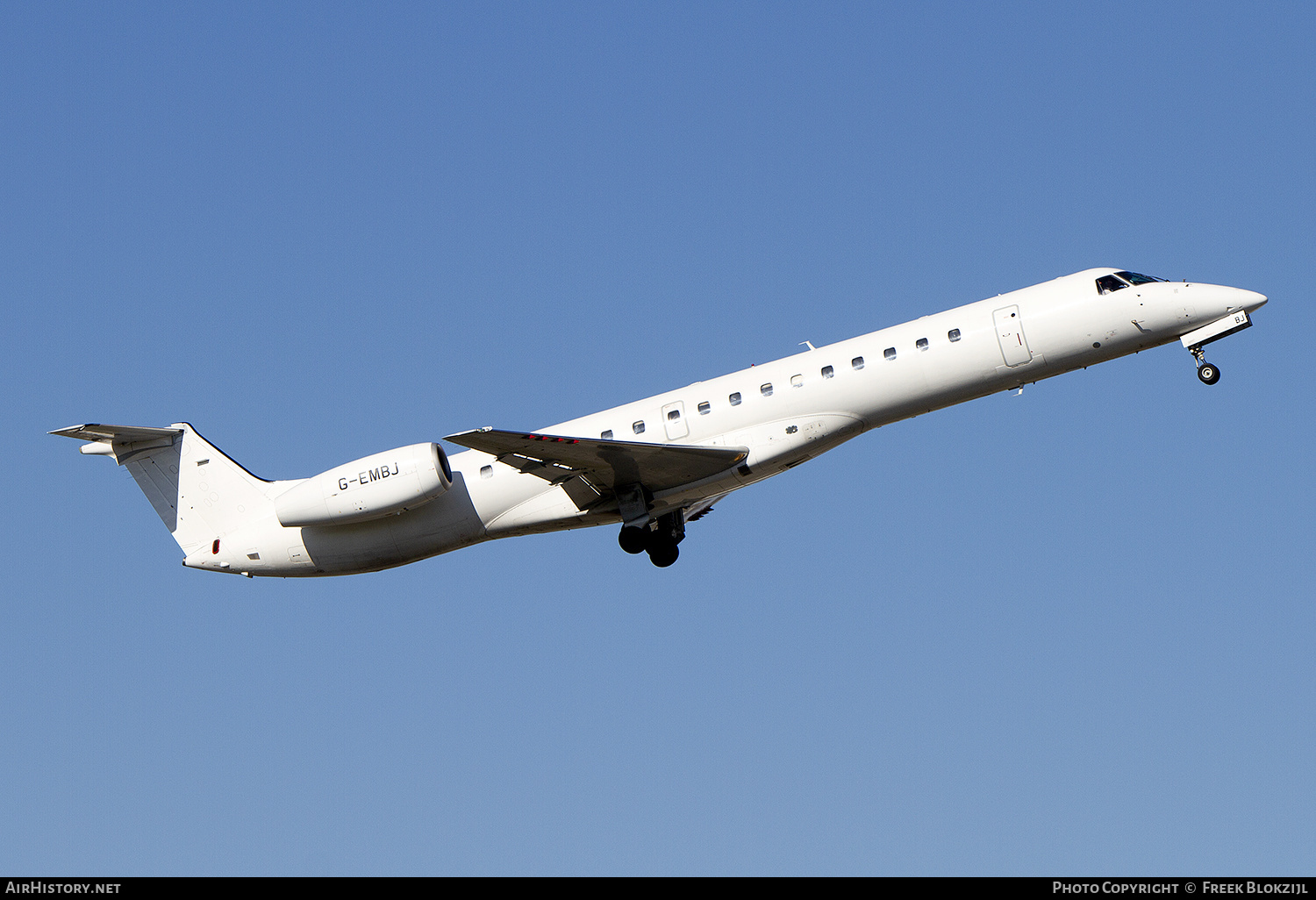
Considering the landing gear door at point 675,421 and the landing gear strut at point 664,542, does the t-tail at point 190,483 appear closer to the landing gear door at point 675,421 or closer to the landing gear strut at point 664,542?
the landing gear strut at point 664,542

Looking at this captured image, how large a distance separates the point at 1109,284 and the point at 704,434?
7048mm

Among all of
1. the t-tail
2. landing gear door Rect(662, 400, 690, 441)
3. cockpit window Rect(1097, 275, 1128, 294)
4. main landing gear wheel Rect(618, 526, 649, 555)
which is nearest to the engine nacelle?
the t-tail

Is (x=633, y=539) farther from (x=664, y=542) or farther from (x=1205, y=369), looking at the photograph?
(x=1205, y=369)

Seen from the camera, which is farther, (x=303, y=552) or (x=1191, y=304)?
(x=303, y=552)

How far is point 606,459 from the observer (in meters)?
21.7

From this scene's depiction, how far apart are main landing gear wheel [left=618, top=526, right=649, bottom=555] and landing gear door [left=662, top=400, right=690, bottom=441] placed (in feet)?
5.69

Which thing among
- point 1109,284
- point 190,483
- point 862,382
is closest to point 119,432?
point 190,483

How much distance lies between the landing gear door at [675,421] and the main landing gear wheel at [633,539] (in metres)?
1.73

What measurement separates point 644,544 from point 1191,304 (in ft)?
32.3

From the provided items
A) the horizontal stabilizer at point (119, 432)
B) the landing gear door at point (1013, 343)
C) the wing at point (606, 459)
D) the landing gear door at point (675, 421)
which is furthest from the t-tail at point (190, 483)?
the landing gear door at point (1013, 343)
